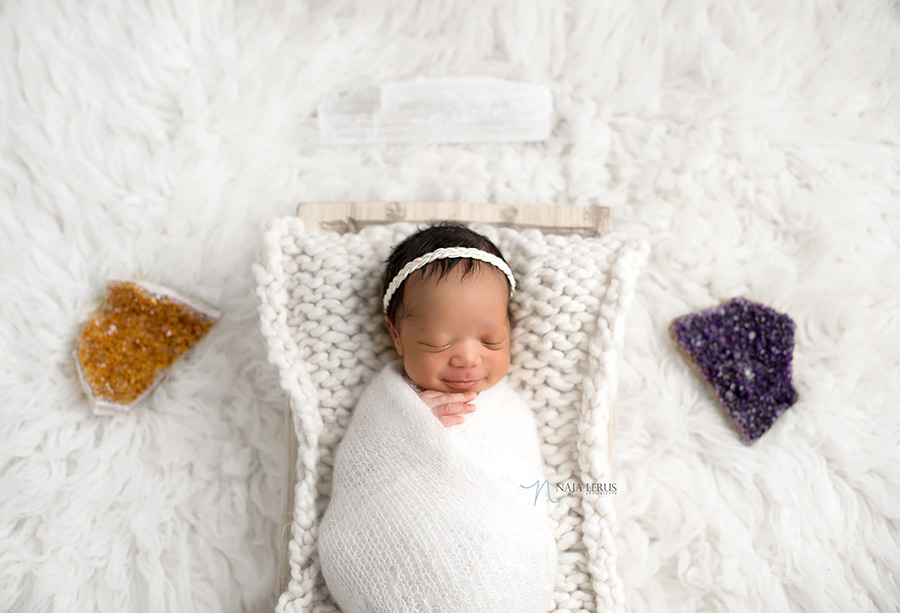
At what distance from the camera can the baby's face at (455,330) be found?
3.91 ft

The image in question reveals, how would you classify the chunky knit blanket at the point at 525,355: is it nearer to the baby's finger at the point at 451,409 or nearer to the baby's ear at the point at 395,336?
the baby's ear at the point at 395,336

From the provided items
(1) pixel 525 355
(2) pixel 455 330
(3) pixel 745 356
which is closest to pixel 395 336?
(2) pixel 455 330

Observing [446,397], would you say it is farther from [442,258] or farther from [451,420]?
[442,258]

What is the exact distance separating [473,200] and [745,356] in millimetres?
693

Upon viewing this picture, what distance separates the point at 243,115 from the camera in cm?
156

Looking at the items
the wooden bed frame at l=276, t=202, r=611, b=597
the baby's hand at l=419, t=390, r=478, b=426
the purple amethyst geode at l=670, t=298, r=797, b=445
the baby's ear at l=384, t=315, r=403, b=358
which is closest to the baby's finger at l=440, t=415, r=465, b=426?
the baby's hand at l=419, t=390, r=478, b=426

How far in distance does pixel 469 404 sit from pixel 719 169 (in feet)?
2.74

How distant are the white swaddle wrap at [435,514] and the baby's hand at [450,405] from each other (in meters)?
0.02

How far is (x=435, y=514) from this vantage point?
3.56 ft

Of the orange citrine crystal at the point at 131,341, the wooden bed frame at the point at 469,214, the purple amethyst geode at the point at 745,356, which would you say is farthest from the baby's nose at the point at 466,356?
the orange citrine crystal at the point at 131,341

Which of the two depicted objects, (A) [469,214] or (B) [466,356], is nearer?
(B) [466,356]

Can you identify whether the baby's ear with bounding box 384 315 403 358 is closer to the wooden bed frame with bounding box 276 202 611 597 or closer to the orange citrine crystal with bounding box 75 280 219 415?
the wooden bed frame with bounding box 276 202 611 597

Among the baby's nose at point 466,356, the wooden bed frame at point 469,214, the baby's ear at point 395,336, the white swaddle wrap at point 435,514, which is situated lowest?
the white swaddle wrap at point 435,514

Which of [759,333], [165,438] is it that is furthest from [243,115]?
[759,333]
